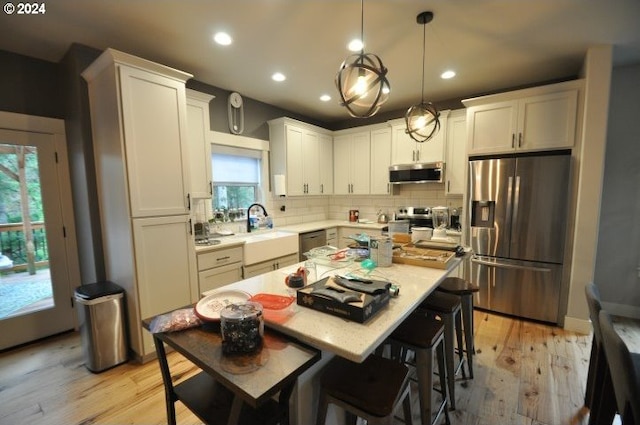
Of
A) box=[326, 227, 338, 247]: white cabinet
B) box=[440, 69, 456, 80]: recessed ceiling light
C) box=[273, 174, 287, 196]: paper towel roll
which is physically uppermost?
box=[440, 69, 456, 80]: recessed ceiling light

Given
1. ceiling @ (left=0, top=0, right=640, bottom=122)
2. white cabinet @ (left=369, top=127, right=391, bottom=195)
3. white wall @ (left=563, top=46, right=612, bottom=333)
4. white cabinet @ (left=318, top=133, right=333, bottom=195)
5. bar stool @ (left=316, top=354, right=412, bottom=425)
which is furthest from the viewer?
white cabinet @ (left=318, top=133, right=333, bottom=195)

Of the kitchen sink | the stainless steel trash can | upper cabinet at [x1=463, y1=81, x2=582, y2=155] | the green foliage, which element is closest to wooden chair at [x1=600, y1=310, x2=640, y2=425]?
upper cabinet at [x1=463, y1=81, x2=582, y2=155]

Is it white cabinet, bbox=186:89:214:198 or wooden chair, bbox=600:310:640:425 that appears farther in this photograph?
white cabinet, bbox=186:89:214:198

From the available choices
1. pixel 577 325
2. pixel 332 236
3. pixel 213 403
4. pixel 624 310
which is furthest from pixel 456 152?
pixel 213 403

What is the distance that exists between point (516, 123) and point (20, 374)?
5148mm

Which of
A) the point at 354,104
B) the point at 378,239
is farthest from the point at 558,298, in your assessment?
the point at 354,104

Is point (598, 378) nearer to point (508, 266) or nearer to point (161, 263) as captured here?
point (508, 266)

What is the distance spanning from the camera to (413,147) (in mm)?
3961

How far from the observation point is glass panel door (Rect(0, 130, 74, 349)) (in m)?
2.57

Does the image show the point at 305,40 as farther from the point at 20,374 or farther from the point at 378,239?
the point at 20,374

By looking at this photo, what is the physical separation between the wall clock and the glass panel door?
→ 1.77 metres

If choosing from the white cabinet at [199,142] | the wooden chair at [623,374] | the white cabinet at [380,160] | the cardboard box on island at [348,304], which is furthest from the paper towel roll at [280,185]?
the wooden chair at [623,374]

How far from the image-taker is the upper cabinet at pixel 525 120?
9.05ft

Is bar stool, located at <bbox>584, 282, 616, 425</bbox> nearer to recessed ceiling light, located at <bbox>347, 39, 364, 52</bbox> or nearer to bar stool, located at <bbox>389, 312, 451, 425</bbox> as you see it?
bar stool, located at <bbox>389, 312, 451, 425</bbox>
